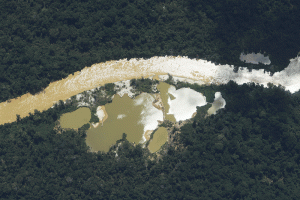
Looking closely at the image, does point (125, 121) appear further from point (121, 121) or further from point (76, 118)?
point (76, 118)

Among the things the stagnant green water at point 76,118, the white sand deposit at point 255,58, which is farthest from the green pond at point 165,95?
the white sand deposit at point 255,58

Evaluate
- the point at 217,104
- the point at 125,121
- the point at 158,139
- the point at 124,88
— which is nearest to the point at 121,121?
the point at 125,121

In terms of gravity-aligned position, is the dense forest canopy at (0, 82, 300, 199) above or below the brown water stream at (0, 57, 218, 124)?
below

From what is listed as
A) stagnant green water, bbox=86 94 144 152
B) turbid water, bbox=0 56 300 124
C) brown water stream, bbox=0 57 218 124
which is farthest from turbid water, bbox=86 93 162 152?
turbid water, bbox=0 56 300 124

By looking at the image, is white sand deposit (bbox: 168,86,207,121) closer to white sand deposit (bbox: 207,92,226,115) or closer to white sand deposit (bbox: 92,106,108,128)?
white sand deposit (bbox: 207,92,226,115)

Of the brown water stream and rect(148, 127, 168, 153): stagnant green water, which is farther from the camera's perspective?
the brown water stream

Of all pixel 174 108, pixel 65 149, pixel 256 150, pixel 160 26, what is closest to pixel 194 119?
pixel 174 108
